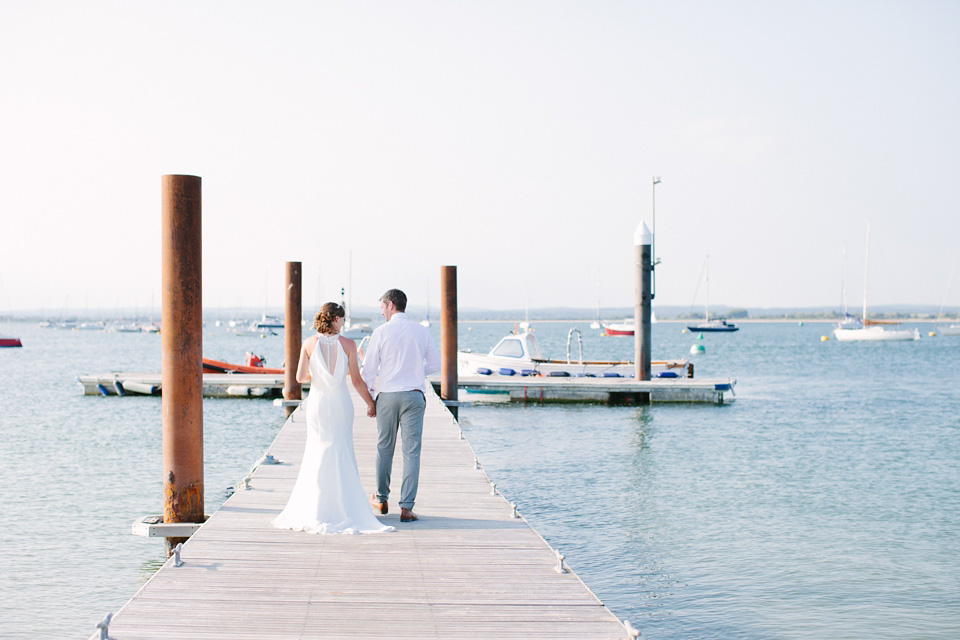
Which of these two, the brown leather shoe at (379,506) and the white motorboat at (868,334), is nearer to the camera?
the brown leather shoe at (379,506)

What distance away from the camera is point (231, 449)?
61.3 feet

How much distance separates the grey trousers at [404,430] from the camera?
Answer: 7.18 metres

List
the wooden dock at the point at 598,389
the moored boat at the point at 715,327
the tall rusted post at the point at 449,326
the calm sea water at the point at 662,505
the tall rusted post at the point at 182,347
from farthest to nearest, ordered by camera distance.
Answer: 1. the moored boat at the point at 715,327
2. the wooden dock at the point at 598,389
3. the tall rusted post at the point at 449,326
4. the calm sea water at the point at 662,505
5. the tall rusted post at the point at 182,347

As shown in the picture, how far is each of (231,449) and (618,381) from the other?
11381mm

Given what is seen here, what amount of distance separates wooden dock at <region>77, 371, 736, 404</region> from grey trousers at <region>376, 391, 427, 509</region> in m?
17.2

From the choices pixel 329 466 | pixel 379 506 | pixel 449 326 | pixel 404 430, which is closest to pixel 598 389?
pixel 449 326

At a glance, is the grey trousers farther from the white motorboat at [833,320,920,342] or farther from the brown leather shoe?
A: the white motorboat at [833,320,920,342]

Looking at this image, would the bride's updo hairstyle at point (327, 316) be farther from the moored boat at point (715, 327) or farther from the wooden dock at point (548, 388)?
the moored boat at point (715, 327)

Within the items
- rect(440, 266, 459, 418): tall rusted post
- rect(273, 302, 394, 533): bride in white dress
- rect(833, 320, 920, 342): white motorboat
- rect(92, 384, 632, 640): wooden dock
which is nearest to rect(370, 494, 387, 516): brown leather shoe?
rect(92, 384, 632, 640): wooden dock

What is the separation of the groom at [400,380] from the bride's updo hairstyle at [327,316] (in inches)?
14.1

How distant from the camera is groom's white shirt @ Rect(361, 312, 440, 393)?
716 centimetres

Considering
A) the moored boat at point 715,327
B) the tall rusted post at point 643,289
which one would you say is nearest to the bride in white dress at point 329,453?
the tall rusted post at point 643,289

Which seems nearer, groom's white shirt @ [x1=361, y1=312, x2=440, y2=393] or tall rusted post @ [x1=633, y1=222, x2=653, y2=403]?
groom's white shirt @ [x1=361, y1=312, x2=440, y2=393]

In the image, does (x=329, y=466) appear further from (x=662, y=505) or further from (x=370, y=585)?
(x=662, y=505)
